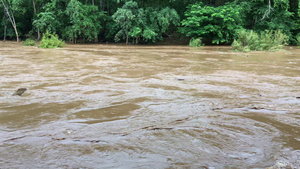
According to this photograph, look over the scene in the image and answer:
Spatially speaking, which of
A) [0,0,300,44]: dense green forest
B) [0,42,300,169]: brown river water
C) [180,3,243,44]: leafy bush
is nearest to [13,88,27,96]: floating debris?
[0,42,300,169]: brown river water

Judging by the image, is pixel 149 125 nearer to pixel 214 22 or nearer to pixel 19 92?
pixel 19 92

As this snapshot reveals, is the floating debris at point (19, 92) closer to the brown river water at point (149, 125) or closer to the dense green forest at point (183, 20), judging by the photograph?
the brown river water at point (149, 125)

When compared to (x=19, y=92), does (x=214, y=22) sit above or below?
above

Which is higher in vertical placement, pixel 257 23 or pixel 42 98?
pixel 257 23

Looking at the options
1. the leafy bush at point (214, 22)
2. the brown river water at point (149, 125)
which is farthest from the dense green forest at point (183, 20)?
the brown river water at point (149, 125)

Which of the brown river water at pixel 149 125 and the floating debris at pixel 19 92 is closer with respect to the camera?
the brown river water at pixel 149 125

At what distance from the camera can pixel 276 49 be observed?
11.9 m

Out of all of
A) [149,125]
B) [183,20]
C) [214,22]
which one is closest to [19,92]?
[149,125]

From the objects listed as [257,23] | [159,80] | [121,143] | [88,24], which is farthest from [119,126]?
[257,23]

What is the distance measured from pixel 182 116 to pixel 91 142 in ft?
3.20

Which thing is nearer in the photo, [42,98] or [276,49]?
[42,98]

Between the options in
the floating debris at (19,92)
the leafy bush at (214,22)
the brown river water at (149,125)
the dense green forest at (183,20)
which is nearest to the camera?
the brown river water at (149,125)

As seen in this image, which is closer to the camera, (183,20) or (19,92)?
(19,92)

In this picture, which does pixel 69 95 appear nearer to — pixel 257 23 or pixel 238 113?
pixel 238 113
